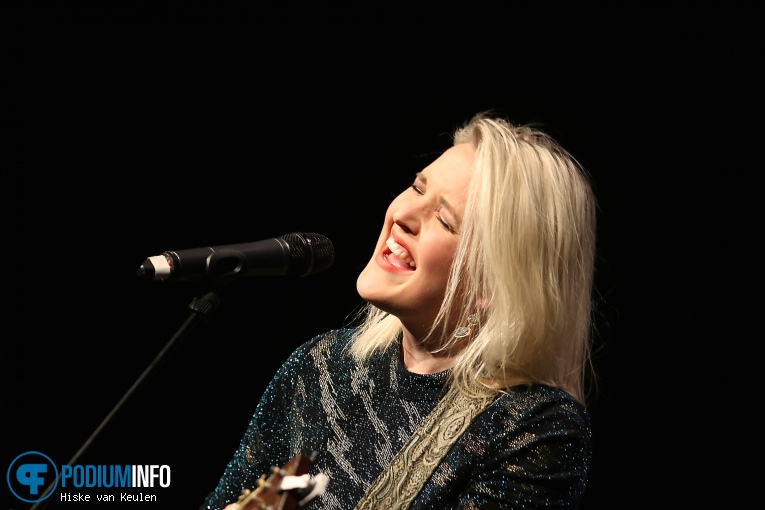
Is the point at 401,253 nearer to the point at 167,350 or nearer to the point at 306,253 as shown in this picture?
the point at 306,253

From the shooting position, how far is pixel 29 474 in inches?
115

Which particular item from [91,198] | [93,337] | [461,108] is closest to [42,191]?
[91,198]

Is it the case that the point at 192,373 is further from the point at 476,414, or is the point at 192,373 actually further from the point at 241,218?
the point at 476,414

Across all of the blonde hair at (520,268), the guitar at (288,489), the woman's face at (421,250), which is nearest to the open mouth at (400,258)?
the woman's face at (421,250)

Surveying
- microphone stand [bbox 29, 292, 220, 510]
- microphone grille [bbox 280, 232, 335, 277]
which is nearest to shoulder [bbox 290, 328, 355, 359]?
microphone grille [bbox 280, 232, 335, 277]

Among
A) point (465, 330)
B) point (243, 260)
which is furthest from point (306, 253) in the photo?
point (465, 330)

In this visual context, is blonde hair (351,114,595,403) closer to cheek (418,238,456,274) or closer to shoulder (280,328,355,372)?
cheek (418,238,456,274)

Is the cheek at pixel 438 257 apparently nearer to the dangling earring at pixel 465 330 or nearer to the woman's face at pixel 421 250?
the woman's face at pixel 421 250

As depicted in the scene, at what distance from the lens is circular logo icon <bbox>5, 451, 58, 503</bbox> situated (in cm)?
288

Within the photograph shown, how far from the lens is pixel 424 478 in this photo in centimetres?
196

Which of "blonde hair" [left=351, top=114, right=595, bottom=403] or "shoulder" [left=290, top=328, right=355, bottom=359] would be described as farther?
"shoulder" [left=290, top=328, right=355, bottom=359]

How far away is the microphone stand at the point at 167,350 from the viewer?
4.66ft

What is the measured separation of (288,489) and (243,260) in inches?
17.3

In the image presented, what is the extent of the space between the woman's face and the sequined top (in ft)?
0.73
